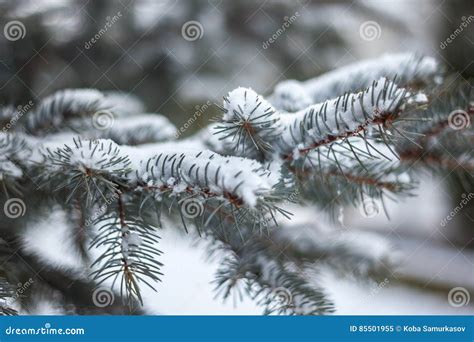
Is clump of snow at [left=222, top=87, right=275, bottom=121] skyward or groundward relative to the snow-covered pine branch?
groundward

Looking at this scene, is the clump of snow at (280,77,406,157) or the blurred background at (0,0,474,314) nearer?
the clump of snow at (280,77,406,157)

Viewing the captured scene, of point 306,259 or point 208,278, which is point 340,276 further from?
point 208,278

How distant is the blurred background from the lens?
0.72 meters

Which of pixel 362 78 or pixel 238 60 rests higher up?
pixel 238 60

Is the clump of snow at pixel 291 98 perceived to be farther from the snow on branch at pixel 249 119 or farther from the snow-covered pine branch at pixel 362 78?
the snow on branch at pixel 249 119

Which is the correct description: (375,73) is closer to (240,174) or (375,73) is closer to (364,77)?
(364,77)

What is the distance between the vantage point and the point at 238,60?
979mm

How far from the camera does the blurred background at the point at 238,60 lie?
72 cm

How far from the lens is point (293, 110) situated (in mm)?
526

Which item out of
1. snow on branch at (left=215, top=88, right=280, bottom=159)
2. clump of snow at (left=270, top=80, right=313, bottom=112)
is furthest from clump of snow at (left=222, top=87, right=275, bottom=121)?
clump of snow at (left=270, top=80, right=313, bottom=112)

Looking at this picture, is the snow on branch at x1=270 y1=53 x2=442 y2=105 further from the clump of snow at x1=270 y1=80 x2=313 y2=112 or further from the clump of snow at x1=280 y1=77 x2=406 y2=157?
the clump of snow at x1=280 y1=77 x2=406 y2=157

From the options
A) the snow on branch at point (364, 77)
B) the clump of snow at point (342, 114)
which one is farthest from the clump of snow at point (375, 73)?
the clump of snow at point (342, 114)

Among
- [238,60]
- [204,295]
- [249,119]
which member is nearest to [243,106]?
[249,119]

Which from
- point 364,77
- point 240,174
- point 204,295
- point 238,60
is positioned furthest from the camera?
point 238,60
